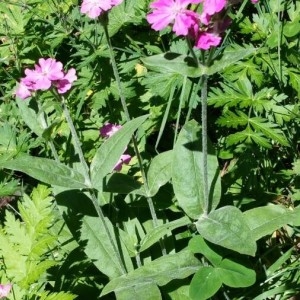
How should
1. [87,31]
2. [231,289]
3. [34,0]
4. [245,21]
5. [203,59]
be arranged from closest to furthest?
[203,59] < [231,289] < [245,21] < [87,31] < [34,0]

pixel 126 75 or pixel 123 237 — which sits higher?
pixel 126 75

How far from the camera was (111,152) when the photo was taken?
1.73 metres

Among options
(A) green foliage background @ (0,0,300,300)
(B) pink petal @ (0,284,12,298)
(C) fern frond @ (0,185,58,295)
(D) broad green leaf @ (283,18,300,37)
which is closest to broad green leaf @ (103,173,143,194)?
(A) green foliage background @ (0,0,300,300)

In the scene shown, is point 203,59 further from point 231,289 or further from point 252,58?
point 231,289

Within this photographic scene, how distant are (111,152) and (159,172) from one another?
278 mm

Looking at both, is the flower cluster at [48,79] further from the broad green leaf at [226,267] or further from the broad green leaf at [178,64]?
the broad green leaf at [226,267]

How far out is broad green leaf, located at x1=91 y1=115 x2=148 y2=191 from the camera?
1.69 m

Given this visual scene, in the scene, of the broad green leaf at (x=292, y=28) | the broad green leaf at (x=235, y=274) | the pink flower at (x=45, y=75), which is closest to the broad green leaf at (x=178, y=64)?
the pink flower at (x=45, y=75)

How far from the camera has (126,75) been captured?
2.36 m

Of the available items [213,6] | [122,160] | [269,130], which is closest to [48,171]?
[122,160]

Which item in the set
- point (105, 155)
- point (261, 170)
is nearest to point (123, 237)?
point (105, 155)

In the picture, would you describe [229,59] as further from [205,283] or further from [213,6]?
[205,283]

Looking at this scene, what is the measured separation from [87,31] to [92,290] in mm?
1143

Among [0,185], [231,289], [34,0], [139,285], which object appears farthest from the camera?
[34,0]
